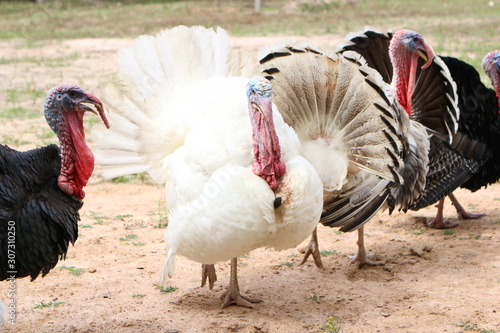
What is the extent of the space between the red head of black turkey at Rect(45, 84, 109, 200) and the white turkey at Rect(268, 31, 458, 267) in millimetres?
A: 1479

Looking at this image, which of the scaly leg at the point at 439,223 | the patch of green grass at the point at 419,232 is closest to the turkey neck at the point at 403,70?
the scaly leg at the point at 439,223

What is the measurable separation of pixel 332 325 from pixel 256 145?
1.24 meters

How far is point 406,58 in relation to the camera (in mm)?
6094

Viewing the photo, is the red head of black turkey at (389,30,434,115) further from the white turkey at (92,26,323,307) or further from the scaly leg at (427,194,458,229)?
the white turkey at (92,26,323,307)

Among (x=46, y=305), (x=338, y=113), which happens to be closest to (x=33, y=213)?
(x=46, y=305)

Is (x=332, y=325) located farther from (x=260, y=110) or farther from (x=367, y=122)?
(x=367, y=122)

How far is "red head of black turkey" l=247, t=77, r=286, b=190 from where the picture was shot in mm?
4293

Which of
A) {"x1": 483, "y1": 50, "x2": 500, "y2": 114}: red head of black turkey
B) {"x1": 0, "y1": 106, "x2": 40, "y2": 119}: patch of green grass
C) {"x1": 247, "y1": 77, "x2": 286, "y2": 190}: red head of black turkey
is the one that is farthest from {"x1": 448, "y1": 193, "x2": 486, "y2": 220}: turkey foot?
{"x1": 0, "y1": 106, "x2": 40, "y2": 119}: patch of green grass

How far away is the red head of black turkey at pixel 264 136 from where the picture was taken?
14.1 ft

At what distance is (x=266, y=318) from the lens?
4.66 meters

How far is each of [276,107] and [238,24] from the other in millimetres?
15376

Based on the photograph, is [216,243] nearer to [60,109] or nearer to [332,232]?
[60,109]

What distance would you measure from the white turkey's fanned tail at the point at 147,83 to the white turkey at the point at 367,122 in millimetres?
626

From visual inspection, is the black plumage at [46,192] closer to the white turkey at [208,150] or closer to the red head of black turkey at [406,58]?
the white turkey at [208,150]
